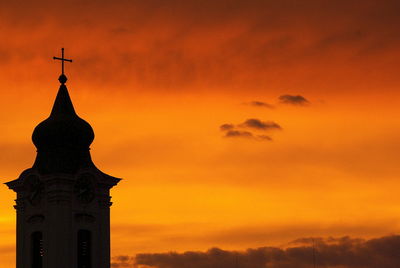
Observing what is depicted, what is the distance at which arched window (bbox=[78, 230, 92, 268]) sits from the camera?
94.4 m

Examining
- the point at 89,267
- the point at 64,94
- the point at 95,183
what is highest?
the point at 64,94

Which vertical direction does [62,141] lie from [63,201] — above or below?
above

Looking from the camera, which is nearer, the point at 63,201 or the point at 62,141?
the point at 63,201

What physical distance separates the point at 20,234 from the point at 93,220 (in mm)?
5209

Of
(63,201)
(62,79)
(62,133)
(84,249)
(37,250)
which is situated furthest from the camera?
(62,79)

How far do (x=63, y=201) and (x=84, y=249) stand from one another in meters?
3.72

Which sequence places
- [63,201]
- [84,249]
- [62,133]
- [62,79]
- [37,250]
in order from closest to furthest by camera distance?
[63,201]
[84,249]
[37,250]
[62,133]
[62,79]

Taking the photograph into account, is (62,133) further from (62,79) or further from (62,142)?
(62,79)

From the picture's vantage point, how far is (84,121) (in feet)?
318

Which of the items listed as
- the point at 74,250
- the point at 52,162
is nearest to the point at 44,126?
the point at 52,162

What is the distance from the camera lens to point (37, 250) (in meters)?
94.9

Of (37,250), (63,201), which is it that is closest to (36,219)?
(37,250)

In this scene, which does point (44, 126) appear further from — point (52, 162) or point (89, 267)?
point (89, 267)

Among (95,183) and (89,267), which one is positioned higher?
(95,183)
